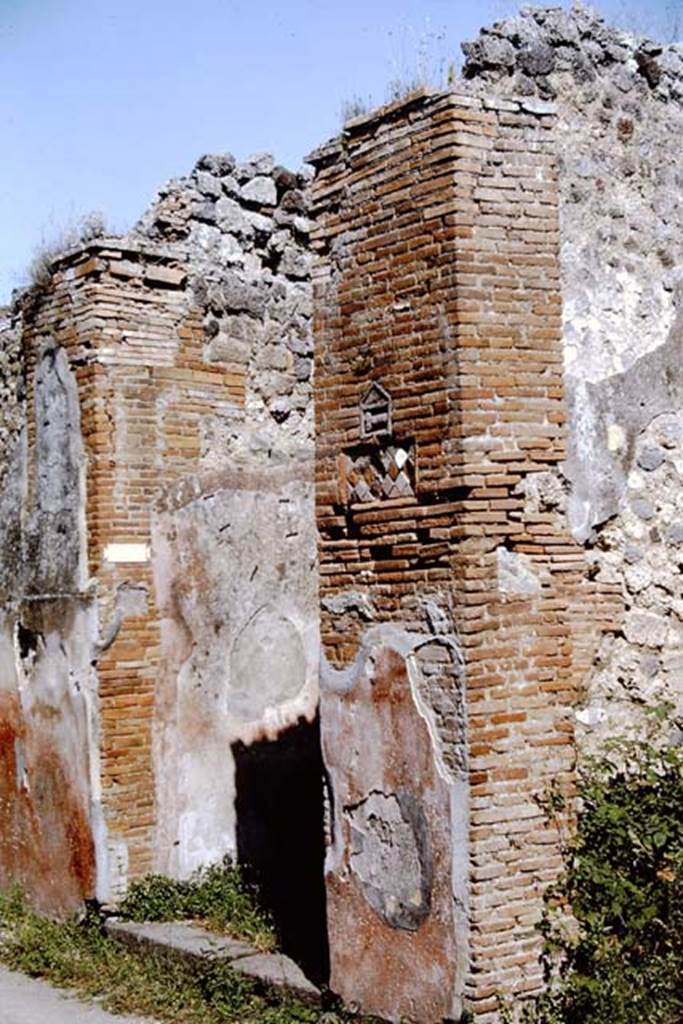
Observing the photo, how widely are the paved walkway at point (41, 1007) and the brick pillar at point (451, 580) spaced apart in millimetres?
1482

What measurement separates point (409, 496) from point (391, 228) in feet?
3.95

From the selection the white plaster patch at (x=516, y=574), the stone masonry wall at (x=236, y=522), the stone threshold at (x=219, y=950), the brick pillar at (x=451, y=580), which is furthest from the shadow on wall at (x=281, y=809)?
the white plaster patch at (x=516, y=574)

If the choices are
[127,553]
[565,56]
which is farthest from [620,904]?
[127,553]

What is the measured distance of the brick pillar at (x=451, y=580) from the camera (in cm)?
584

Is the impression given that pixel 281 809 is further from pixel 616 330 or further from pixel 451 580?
pixel 616 330

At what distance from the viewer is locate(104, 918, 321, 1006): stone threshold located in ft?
22.4

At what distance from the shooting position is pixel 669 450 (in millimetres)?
6543

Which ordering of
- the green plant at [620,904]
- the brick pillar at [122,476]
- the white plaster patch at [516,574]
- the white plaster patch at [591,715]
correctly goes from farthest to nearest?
the brick pillar at [122,476]
the white plaster patch at [591,715]
the white plaster patch at [516,574]
the green plant at [620,904]

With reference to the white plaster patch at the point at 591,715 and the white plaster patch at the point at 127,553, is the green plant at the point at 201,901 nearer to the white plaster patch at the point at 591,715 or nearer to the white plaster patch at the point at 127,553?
the white plaster patch at the point at 127,553

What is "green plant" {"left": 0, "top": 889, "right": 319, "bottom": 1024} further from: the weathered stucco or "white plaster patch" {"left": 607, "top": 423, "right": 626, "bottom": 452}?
"white plaster patch" {"left": 607, "top": 423, "right": 626, "bottom": 452}

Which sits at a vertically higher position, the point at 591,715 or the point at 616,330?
the point at 616,330

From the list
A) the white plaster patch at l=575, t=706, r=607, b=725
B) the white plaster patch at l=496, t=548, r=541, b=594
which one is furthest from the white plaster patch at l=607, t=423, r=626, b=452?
the white plaster patch at l=575, t=706, r=607, b=725

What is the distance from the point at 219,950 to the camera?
7.51 metres

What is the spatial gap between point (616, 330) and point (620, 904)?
2524 millimetres
